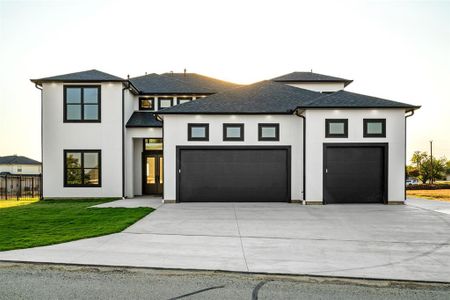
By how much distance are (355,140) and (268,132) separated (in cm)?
377

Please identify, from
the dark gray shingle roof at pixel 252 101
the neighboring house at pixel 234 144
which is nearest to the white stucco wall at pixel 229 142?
the neighboring house at pixel 234 144

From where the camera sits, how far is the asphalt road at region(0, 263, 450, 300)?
14.7 ft

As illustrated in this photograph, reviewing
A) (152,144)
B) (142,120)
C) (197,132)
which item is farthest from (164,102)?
(197,132)

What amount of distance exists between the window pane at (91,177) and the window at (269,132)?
8.27 meters

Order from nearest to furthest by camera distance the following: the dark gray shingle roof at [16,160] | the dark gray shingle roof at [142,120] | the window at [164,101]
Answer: the dark gray shingle roof at [142,120] → the window at [164,101] → the dark gray shingle roof at [16,160]

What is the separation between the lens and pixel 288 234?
8594 mm

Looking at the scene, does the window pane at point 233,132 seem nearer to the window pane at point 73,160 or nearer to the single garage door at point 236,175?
the single garage door at point 236,175

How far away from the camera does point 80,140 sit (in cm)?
1706

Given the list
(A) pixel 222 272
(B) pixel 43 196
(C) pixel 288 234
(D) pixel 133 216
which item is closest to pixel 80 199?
(B) pixel 43 196

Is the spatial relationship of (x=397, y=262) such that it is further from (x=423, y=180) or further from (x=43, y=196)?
(x=423, y=180)

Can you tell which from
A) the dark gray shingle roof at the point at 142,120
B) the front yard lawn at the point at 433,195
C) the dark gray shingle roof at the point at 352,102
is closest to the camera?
the dark gray shingle roof at the point at 352,102

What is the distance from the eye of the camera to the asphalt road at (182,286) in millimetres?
4477

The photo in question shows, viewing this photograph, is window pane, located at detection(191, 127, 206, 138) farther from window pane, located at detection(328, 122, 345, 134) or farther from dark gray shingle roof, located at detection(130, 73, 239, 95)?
window pane, located at detection(328, 122, 345, 134)

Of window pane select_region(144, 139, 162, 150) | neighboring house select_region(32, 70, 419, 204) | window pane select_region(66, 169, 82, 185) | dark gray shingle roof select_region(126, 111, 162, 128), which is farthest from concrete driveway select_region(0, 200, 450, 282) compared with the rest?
window pane select_region(144, 139, 162, 150)
